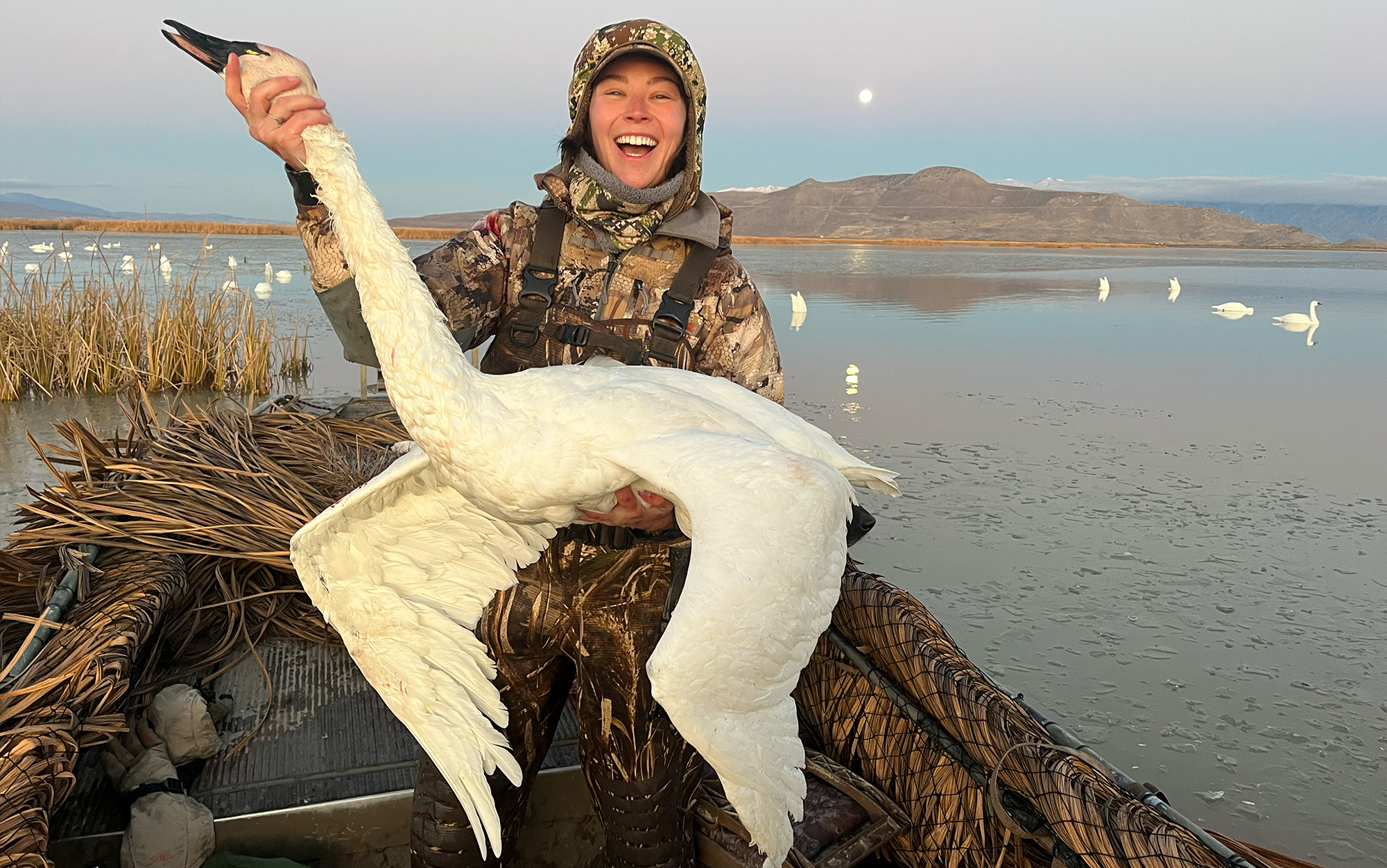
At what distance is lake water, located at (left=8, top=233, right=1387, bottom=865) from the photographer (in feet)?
12.2

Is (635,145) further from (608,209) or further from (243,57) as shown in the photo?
(243,57)

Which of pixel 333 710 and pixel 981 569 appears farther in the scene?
pixel 981 569

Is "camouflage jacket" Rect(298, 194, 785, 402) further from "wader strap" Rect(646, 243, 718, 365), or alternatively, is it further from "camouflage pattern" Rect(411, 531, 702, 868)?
"camouflage pattern" Rect(411, 531, 702, 868)

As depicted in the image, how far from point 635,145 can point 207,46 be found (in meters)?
1.26

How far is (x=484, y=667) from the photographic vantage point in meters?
2.44

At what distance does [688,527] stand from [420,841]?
1.25m

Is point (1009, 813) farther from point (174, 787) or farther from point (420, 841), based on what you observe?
point (174, 787)

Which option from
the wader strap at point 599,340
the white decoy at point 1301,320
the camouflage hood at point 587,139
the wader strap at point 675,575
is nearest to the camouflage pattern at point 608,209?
the camouflage hood at point 587,139

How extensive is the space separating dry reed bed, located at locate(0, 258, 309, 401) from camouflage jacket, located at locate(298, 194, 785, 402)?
265 inches

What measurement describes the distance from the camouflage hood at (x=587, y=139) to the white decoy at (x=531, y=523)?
0.62 m

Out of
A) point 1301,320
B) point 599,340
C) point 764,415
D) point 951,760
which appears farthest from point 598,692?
point 1301,320

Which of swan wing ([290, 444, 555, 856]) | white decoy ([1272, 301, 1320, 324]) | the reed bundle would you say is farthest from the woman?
white decoy ([1272, 301, 1320, 324])

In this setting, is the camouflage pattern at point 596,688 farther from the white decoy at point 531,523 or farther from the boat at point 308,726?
the boat at point 308,726

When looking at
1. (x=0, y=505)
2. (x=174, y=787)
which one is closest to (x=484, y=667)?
(x=174, y=787)
